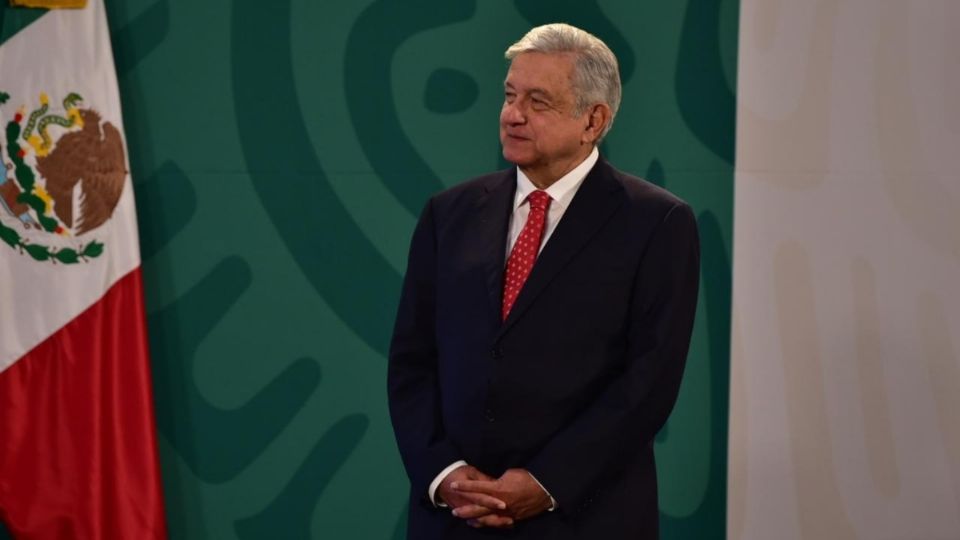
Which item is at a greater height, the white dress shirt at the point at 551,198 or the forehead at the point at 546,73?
the forehead at the point at 546,73

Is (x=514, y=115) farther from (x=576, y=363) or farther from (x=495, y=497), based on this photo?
(x=495, y=497)

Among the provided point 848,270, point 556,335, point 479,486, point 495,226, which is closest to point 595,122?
point 495,226

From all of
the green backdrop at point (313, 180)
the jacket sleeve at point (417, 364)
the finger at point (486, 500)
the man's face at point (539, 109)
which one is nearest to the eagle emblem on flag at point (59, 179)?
the green backdrop at point (313, 180)

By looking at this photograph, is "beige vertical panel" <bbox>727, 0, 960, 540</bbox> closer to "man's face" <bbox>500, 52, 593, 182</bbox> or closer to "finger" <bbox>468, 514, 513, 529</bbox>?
"man's face" <bbox>500, 52, 593, 182</bbox>

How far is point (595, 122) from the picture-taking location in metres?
2.16

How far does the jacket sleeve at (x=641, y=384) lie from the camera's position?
2.01 metres

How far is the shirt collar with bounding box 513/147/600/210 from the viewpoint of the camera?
2.16m

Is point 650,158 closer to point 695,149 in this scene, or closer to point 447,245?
point 695,149

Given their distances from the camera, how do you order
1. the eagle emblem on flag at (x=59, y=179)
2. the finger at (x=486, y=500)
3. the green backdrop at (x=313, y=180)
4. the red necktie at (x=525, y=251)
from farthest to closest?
1. the green backdrop at (x=313, y=180)
2. the eagle emblem on flag at (x=59, y=179)
3. the red necktie at (x=525, y=251)
4. the finger at (x=486, y=500)

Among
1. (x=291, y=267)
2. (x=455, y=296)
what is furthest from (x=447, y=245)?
(x=291, y=267)

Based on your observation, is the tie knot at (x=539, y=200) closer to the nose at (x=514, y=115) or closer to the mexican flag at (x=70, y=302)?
the nose at (x=514, y=115)

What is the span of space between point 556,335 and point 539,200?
25cm

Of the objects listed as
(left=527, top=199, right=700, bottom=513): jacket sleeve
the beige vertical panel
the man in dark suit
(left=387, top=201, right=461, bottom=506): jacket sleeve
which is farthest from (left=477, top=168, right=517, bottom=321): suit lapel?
the beige vertical panel

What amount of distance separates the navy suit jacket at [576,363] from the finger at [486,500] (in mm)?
75
